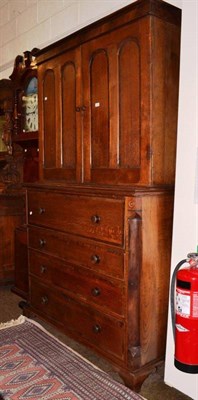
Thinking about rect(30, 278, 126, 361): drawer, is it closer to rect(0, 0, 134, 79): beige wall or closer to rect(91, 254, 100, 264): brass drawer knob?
rect(91, 254, 100, 264): brass drawer knob

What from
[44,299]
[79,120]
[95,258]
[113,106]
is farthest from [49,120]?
[44,299]

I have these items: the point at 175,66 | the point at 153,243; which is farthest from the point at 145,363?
the point at 175,66

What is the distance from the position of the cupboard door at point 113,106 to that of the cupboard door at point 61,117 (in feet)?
0.34

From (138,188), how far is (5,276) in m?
2.46

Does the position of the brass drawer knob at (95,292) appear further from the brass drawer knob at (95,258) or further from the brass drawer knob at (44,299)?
the brass drawer knob at (44,299)

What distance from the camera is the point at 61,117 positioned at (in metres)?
2.61

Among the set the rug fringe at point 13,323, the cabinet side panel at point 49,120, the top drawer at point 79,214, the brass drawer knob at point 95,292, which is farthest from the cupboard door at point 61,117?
the rug fringe at point 13,323

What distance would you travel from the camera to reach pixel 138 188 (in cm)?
190

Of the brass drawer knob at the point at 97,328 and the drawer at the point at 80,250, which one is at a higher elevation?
the drawer at the point at 80,250

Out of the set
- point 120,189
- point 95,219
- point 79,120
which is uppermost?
point 79,120

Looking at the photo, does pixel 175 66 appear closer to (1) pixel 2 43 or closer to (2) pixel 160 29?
(2) pixel 160 29

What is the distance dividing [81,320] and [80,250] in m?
0.46

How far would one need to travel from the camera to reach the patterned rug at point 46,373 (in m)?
2.01

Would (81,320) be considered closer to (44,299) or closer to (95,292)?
(95,292)
